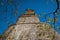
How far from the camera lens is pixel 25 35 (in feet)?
14.8

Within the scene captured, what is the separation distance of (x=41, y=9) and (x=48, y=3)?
6.4 inches

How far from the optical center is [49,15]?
4.53m

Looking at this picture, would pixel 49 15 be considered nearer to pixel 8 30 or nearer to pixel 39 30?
pixel 39 30

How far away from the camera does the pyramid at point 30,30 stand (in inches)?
177

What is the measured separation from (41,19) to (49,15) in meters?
0.16

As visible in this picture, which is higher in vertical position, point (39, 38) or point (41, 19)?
point (41, 19)

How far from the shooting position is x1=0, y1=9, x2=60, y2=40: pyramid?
4.50 m

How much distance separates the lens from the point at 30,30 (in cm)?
454

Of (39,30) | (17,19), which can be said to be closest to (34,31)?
(39,30)

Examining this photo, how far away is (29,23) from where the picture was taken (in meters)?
4.57

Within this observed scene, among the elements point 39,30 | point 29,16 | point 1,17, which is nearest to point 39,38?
point 39,30

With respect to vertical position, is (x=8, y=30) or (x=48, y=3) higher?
(x=48, y=3)

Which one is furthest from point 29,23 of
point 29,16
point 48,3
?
point 48,3

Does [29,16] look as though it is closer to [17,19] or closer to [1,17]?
[17,19]
